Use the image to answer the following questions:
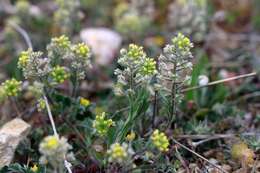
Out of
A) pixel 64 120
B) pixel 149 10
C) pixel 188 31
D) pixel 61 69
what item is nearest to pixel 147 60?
pixel 61 69

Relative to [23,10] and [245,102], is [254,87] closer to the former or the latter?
[245,102]

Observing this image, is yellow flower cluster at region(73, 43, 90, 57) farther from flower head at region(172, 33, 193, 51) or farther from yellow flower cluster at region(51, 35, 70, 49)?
flower head at region(172, 33, 193, 51)

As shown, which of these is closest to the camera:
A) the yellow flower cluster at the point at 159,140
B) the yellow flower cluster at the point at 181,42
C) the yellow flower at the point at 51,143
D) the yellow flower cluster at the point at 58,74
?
the yellow flower at the point at 51,143

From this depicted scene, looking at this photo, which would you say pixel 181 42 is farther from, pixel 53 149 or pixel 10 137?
pixel 10 137

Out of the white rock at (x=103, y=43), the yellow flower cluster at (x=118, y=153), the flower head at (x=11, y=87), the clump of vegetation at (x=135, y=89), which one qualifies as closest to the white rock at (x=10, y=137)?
the clump of vegetation at (x=135, y=89)

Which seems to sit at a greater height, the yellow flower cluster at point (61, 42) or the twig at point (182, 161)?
the yellow flower cluster at point (61, 42)

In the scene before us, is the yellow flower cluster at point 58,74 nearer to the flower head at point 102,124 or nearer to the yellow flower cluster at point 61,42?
the yellow flower cluster at point 61,42
